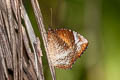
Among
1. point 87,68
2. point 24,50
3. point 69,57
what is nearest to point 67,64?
point 69,57

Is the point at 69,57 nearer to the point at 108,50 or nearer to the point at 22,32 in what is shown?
the point at 22,32

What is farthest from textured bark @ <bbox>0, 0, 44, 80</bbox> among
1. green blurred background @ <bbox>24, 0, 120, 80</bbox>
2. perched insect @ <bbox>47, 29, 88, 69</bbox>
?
green blurred background @ <bbox>24, 0, 120, 80</bbox>

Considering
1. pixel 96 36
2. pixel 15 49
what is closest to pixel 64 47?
pixel 15 49

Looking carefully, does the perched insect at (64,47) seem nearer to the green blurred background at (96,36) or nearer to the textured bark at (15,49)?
the textured bark at (15,49)

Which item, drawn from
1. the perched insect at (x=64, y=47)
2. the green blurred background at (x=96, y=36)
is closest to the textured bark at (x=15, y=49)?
the perched insect at (x=64, y=47)

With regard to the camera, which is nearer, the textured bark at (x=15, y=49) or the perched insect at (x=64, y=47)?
the textured bark at (x=15, y=49)

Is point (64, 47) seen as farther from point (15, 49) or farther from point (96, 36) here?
point (96, 36)
